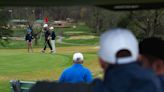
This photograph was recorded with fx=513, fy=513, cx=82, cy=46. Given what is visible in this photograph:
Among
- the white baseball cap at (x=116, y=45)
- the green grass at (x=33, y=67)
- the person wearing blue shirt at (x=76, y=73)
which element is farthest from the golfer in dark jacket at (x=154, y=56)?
the green grass at (x=33, y=67)

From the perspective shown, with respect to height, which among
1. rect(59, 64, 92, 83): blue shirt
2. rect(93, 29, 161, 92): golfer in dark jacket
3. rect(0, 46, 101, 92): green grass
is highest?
rect(93, 29, 161, 92): golfer in dark jacket

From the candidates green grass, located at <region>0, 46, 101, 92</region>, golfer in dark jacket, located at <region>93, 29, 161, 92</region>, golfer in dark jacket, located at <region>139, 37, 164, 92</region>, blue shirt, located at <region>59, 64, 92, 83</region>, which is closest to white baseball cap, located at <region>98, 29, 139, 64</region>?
golfer in dark jacket, located at <region>93, 29, 161, 92</region>

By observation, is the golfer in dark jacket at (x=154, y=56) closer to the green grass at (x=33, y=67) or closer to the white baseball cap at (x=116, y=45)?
the white baseball cap at (x=116, y=45)

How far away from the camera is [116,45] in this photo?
8.86 ft

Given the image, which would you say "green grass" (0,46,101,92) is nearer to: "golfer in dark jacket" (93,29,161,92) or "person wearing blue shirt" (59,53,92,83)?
"person wearing blue shirt" (59,53,92,83)

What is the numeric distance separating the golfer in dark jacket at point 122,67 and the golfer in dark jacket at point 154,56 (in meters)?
0.22

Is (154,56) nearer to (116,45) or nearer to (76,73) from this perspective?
(116,45)

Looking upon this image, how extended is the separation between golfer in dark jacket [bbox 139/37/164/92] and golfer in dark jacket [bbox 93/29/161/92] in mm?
225

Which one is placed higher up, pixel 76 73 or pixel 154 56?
pixel 154 56

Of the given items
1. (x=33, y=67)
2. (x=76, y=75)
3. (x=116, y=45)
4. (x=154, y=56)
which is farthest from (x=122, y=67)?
(x=33, y=67)

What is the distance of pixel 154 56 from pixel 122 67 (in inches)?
16.6

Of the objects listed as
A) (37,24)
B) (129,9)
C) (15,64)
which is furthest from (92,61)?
(37,24)

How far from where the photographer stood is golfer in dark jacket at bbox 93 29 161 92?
259 cm

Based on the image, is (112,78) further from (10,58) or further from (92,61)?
(10,58)
